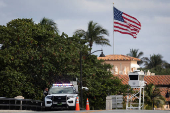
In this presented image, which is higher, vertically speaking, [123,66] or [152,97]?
[123,66]

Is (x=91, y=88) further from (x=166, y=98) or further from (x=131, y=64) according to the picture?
(x=131, y=64)

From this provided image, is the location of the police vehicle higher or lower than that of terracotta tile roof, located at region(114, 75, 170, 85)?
lower

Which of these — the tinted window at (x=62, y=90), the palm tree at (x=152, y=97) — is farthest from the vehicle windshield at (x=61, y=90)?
the palm tree at (x=152, y=97)

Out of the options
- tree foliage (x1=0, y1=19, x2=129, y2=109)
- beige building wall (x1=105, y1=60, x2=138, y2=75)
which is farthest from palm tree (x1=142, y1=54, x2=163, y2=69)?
tree foliage (x1=0, y1=19, x2=129, y2=109)

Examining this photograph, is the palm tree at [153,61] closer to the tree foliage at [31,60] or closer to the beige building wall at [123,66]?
the beige building wall at [123,66]

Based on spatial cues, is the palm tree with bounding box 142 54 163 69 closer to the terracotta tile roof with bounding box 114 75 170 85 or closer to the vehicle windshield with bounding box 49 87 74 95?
the terracotta tile roof with bounding box 114 75 170 85

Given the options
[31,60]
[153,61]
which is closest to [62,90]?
[31,60]

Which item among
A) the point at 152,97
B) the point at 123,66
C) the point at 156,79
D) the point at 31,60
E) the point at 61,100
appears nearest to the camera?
the point at 61,100

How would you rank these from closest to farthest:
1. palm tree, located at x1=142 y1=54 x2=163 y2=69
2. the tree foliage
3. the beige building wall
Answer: the tree foliage
the beige building wall
palm tree, located at x1=142 y1=54 x2=163 y2=69

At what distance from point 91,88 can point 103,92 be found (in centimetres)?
203

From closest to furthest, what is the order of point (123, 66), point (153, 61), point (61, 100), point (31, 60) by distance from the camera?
point (61, 100), point (31, 60), point (123, 66), point (153, 61)

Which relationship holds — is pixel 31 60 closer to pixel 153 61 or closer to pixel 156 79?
pixel 156 79

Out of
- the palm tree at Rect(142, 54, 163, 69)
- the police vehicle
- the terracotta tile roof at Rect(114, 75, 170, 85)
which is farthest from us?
the palm tree at Rect(142, 54, 163, 69)

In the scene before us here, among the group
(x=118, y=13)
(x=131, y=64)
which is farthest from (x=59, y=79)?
(x=131, y=64)
